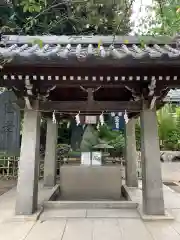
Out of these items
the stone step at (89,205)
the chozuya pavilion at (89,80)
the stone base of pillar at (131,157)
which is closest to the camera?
the chozuya pavilion at (89,80)

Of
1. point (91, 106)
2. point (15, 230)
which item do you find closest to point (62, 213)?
point (15, 230)

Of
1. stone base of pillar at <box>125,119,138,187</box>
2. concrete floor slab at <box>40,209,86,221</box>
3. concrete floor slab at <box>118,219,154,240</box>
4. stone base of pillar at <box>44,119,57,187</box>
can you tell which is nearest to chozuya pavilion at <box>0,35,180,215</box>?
concrete floor slab at <box>40,209,86,221</box>

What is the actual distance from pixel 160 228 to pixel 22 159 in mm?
2887

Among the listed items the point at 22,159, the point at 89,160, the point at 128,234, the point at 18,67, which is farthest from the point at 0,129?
the point at 128,234

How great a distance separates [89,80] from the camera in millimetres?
4680

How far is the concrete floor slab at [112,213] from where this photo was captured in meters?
4.93

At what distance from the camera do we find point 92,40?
543 cm

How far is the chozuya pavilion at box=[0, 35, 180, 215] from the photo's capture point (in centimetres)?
385

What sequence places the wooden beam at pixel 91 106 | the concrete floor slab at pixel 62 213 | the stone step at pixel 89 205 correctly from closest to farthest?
the concrete floor slab at pixel 62 213, the wooden beam at pixel 91 106, the stone step at pixel 89 205

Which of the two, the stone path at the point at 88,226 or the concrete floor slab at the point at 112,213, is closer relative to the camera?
the stone path at the point at 88,226

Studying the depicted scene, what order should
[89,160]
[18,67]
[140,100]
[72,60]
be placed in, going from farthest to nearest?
[89,160], [140,100], [18,67], [72,60]

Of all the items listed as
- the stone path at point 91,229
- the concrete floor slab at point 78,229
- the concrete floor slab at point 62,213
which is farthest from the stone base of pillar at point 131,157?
the concrete floor slab at point 78,229

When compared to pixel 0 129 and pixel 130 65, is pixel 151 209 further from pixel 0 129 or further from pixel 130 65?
pixel 0 129

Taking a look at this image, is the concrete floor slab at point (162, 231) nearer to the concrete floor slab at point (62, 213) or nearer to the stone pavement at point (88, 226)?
the stone pavement at point (88, 226)
